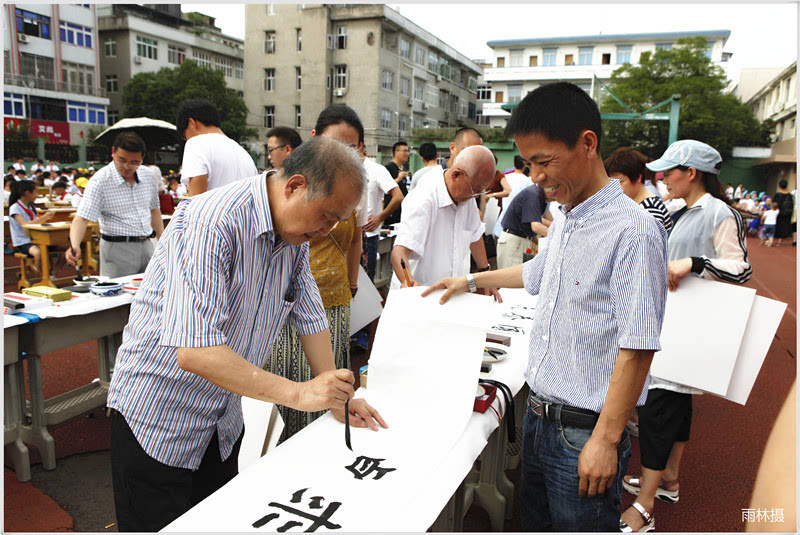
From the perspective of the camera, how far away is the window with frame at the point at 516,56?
46.2 m

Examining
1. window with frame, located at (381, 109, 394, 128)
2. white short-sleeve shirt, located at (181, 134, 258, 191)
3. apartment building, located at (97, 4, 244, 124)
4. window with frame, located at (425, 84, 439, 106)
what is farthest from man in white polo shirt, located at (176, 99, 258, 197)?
window with frame, located at (425, 84, 439, 106)

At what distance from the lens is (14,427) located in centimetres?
275

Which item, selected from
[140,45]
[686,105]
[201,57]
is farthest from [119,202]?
[201,57]

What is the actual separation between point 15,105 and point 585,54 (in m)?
41.8

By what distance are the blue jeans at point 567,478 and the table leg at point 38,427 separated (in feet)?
8.90

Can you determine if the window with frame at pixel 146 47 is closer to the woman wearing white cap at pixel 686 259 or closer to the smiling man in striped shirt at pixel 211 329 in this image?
the woman wearing white cap at pixel 686 259

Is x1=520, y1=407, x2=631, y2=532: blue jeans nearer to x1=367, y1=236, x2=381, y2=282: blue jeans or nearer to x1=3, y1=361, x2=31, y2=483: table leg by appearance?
x1=3, y1=361, x2=31, y2=483: table leg

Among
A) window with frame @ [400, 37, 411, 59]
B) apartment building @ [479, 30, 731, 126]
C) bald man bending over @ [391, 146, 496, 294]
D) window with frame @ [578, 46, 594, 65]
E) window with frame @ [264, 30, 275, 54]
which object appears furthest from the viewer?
window with frame @ [578, 46, 594, 65]

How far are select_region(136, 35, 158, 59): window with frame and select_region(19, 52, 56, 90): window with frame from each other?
624 cm

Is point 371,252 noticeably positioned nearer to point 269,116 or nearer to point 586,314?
point 586,314

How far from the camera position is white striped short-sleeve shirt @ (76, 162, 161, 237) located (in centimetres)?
380

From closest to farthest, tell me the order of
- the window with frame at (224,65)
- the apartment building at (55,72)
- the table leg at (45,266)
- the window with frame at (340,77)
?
1. the table leg at (45,266)
2. the apartment building at (55,72)
3. the window with frame at (340,77)
4. the window with frame at (224,65)

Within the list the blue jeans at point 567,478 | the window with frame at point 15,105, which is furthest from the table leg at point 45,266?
the window with frame at point 15,105

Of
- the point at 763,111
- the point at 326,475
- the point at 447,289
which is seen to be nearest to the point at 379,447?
the point at 326,475
